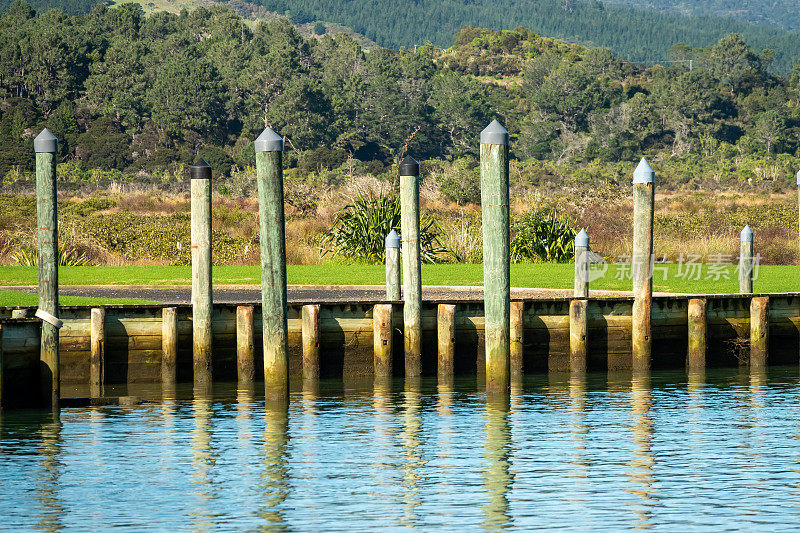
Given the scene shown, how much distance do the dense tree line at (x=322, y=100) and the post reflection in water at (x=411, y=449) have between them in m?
82.3

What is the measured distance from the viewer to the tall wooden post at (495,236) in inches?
627

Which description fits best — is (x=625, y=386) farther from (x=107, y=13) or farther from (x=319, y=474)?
(x=107, y=13)

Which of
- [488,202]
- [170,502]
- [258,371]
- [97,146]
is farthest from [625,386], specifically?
[97,146]

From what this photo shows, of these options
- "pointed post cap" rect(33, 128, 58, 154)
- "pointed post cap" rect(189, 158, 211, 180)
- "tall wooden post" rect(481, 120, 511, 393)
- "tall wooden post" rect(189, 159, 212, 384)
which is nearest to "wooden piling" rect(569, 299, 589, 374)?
"tall wooden post" rect(481, 120, 511, 393)

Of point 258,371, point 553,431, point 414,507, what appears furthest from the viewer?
point 258,371

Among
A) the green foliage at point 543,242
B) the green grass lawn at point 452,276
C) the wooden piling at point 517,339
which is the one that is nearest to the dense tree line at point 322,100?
the green foliage at point 543,242

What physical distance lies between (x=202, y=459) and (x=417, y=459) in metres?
2.54

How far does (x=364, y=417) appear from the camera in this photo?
1641cm

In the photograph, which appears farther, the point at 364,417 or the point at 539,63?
the point at 539,63

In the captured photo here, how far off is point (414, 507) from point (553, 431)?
4311 mm

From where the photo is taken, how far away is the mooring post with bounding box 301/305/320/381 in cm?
1831

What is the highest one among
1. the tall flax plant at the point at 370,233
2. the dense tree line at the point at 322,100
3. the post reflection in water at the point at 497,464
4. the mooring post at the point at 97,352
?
the dense tree line at the point at 322,100

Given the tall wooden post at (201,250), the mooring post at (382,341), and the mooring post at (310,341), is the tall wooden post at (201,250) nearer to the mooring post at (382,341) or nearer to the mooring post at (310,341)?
the mooring post at (310,341)

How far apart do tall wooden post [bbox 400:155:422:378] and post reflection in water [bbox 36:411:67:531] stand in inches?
218
